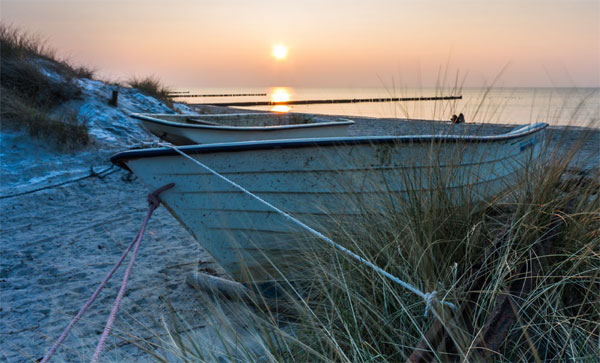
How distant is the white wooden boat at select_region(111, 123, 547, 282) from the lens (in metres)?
2.46

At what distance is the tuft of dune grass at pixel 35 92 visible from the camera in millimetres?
7195

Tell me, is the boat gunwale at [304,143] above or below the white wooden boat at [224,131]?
above

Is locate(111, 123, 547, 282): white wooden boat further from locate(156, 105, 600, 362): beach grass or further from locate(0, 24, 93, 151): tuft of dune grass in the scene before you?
locate(0, 24, 93, 151): tuft of dune grass

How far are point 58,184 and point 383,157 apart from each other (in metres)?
5.06

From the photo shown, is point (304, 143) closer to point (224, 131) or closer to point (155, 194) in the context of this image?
point (155, 194)

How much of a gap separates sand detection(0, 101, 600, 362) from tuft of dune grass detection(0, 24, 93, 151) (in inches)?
72.7

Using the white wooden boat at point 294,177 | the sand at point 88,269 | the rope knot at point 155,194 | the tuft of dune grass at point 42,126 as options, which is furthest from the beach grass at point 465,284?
the tuft of dune grass at point 42,126

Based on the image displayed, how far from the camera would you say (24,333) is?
102 inches

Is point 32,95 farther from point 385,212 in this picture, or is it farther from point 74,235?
point 385,212

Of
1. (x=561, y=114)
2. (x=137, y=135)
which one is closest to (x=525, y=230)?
(x=561, y=114)

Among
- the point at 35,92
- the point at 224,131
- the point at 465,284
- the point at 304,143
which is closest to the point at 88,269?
the point at 224,131

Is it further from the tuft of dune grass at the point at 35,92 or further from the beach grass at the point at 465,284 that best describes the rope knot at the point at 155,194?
the tuft of dune grass at the point at 35,92

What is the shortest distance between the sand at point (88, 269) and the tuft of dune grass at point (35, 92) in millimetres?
1846

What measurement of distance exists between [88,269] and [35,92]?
22.2 ft
